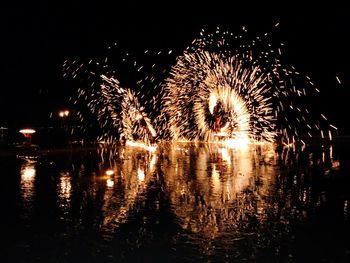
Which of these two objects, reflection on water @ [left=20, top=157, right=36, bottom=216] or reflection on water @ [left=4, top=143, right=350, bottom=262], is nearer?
reflection on water @ [left=4, top=143, right=350, bottom=262]

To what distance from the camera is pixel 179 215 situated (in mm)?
9562

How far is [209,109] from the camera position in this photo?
26750mm

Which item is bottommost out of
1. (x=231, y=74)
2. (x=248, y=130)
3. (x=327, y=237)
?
(x=327, y=237)

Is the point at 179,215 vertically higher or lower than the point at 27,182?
lower

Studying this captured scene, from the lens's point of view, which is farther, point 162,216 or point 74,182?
point 74,182

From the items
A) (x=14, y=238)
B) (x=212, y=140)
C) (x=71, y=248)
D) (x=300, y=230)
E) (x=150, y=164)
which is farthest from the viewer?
(x=212, y=140)

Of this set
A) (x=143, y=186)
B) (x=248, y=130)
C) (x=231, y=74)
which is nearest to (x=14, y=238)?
(x=143, y=186)

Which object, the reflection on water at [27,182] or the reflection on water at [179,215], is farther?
the reflection on water at [27,182]

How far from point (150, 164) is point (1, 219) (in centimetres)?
1144

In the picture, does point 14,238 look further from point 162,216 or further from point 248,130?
point 248,130

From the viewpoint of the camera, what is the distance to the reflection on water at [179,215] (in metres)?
7.02

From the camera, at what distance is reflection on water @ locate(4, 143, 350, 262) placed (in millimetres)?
7020

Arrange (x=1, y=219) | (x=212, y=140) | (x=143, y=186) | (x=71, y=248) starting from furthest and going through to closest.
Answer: (x=212, y=140) → (x=143, y=186) → (x=1, y=219) → (x=71, y=248)

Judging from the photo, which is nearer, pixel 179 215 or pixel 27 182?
pixel 179 215
